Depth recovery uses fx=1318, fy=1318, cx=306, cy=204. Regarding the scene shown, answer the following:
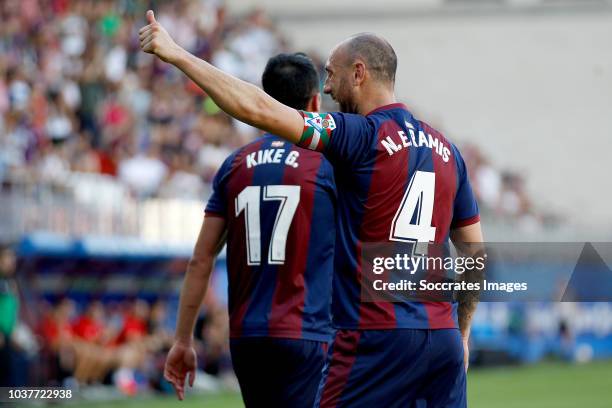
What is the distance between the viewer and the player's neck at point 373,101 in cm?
562

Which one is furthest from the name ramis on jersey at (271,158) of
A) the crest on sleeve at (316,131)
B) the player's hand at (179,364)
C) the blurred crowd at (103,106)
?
the blurred crowd at (103,106)

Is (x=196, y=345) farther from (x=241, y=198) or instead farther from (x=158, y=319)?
(x=241, y=198)

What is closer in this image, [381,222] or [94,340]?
[381,222]

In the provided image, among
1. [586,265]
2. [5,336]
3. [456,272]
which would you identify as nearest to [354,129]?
[456,272]

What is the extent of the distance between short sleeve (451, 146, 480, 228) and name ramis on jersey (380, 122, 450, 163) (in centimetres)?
12

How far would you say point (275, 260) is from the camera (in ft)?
21.7

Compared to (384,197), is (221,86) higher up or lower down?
higher up

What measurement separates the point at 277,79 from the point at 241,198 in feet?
2.12

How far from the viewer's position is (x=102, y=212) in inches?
647

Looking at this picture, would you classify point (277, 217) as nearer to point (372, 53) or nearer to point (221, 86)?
point (372, 53)

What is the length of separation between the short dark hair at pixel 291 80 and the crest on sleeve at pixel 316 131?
1463 mm

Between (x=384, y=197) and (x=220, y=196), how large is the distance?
1.54 meters

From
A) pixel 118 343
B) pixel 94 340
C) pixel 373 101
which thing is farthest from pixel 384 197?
pixel 118 343

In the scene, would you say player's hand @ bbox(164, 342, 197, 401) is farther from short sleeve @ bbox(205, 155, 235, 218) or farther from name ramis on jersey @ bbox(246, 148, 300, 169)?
name ramis on jersey @ bbox(246, 148, 300, 169)
